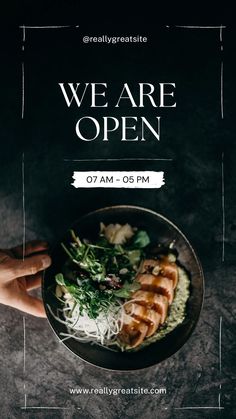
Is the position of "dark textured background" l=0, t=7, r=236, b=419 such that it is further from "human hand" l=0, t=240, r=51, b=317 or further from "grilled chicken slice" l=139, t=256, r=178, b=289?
"grilled chicken slice" l=139, t=256, r=178, b=289

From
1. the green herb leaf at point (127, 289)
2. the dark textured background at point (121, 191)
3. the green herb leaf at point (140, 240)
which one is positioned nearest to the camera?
the green herb leaf at point (127, 289)

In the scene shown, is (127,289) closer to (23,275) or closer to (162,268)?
(162,268)

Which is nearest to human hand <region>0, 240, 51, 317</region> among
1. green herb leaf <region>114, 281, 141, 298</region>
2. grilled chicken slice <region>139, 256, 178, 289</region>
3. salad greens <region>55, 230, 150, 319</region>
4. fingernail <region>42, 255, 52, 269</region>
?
fingernail <region>42, 255, 52, 269</region>

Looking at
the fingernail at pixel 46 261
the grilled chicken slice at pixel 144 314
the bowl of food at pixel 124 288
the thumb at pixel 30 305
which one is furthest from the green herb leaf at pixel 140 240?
the thumb at pixel 30 305

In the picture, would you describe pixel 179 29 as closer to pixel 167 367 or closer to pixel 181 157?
pixel 181 157

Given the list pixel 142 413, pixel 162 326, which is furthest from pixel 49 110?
pixel 142 413

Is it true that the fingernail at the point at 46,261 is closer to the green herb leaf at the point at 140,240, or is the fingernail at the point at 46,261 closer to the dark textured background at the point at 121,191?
the dark textured background at the point at 121,191

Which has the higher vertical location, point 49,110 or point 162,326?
point 49,110
